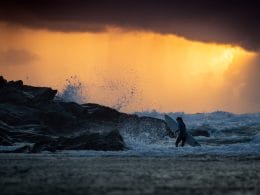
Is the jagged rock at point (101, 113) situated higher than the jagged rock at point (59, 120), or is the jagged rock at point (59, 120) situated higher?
the jagged rock at point (101, 113)

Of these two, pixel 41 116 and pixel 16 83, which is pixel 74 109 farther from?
pixel 16 83

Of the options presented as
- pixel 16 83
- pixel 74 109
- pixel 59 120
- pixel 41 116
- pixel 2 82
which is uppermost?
pixel 16 83

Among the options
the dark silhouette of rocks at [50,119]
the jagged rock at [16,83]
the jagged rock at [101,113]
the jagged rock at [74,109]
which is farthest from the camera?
the jagged rock at [16,83]

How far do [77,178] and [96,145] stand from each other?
13.3 metres

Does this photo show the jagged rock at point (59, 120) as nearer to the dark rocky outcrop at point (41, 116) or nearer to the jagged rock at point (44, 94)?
the dark rocky outcrop at point (41, 116)

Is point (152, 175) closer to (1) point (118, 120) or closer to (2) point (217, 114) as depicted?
(1) point (118, 120)

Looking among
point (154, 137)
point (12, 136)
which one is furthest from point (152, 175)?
point (154, 137)

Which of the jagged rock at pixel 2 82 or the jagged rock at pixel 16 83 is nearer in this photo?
the jagged rock at pixel 2 82

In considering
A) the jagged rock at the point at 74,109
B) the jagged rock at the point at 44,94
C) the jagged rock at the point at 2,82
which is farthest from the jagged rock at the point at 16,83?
the jagged rock at the point at 74,109

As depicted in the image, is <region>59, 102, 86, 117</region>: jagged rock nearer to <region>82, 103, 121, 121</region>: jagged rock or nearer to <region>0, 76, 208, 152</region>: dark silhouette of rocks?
<region>0, 76, 208, 152</region>: dark silhouette of rocks

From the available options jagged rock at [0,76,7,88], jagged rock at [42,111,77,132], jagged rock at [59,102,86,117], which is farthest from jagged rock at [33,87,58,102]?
jagged rock at [0,76,7,88]

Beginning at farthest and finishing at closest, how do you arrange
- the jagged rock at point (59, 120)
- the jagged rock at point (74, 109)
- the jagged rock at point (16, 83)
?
the jagged rock at point (16, 83) < the jagged rock at point (74, 109) < the jagged rock at point (59, 120)

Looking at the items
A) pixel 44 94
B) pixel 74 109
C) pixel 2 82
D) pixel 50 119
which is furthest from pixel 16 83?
pixel 50 119

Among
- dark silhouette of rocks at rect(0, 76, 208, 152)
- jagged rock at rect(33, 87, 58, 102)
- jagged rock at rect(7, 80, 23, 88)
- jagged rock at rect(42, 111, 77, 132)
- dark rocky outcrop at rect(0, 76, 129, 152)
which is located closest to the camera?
dark rocky outcrop at rect(0, 76, 129, 152)
